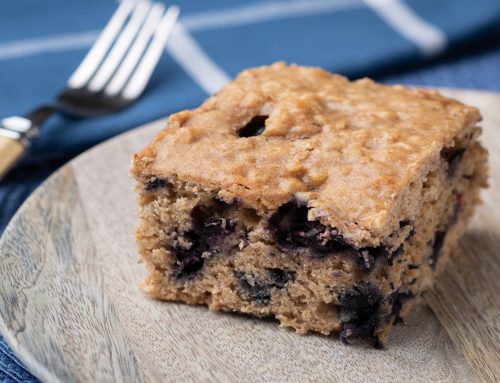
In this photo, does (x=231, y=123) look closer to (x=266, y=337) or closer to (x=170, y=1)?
(x=266, y=337)

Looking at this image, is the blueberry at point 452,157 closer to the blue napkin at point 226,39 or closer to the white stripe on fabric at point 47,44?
the blue napkin at point 226,39

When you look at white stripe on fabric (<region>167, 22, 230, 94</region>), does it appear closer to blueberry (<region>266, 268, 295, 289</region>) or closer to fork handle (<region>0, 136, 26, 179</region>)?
fork handle (<region>0, 136, 26, 179</region>)

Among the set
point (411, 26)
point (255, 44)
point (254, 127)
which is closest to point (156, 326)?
point (254, 127)

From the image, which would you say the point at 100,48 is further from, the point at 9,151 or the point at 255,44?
the point at 9,151

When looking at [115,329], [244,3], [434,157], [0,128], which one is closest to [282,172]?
[434,157]

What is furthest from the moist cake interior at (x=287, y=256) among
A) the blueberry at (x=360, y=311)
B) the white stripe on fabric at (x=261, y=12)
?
the white stripe on fabric at (x=261, y=12)

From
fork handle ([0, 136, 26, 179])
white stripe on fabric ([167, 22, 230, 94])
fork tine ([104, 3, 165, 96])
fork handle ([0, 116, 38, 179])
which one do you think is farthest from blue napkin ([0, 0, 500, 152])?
fork handle ([0, 136, 26, 179])
